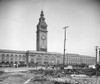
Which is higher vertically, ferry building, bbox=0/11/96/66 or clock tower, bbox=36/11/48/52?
clock tower, bbox=36/11/48/52

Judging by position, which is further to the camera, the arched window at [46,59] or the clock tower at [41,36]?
the clock tower at [41,36]

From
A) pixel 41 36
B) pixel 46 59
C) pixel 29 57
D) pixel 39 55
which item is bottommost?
pixel 46 59

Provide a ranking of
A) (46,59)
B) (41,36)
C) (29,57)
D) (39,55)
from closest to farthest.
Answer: (29,57) < (39,55) < (46,59) < (41,36)

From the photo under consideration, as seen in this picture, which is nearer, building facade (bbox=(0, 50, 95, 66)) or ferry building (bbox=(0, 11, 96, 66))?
building facade (bbox=(0, 50, 95, 66))

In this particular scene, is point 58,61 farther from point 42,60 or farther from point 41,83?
point 41,83

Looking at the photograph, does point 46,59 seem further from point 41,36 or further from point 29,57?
point 41,36

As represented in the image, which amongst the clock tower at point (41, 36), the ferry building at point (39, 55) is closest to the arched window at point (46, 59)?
the ferry building at point (39, 55)

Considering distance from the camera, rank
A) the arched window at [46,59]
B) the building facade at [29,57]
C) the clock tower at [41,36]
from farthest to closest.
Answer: the clock tower at [41,36] → the arched window at [46,59] → the building facade at [29,57]

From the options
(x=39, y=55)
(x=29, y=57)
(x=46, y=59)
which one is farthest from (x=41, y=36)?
(x=29, y=57)

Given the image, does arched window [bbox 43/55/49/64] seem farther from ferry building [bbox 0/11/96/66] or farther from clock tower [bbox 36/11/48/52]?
clock tower [bbox 36/11/48/52]

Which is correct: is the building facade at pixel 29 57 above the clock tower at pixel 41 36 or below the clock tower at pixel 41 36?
below

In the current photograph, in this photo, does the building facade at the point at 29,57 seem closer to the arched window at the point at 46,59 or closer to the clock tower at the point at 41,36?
the arched window at the point at 46,59

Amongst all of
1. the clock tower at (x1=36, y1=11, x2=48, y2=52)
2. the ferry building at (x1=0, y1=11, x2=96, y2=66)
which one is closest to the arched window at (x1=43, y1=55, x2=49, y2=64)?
the ferry building at (x1=0, y1=11, x2=96, y2=66)

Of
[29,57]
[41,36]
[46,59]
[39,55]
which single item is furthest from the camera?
[41,36]
